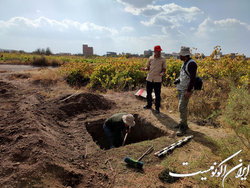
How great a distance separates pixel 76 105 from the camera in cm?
547

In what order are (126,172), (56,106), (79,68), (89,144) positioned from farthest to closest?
(79,68)
(56,106)
(89,144)
(126,172)

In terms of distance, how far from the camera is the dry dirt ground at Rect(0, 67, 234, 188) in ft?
8.20

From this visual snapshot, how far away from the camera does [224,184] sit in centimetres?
224

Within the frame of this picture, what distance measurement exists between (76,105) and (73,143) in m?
1.90

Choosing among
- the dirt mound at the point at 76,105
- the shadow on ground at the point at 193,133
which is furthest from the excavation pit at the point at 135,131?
the dirt mound at the point at 76,105

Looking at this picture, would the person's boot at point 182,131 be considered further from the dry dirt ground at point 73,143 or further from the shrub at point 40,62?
the shrub at point 40,62

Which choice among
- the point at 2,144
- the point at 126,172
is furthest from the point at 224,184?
the point at 2,144

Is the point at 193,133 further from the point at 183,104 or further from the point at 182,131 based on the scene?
the point at 183,104

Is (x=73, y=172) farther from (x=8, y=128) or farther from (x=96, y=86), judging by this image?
(x=96, y=86)

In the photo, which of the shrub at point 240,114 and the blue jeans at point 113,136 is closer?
the shrub at point 240,114

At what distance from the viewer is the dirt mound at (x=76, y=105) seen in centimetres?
505

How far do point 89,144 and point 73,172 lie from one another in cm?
115

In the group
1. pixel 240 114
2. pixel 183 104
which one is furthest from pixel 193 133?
pixel 240 114

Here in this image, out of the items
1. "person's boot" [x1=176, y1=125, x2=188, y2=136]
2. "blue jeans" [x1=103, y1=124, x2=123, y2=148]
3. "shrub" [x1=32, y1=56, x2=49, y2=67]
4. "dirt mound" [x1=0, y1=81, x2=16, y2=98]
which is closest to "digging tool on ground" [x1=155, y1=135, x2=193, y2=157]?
"person's boot" [x1=176, y1=125, x2=188, y2=136]
